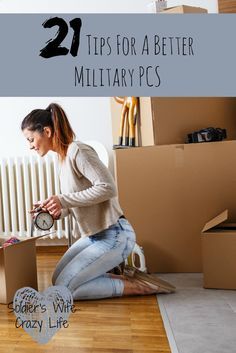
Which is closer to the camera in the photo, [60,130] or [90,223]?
[60,130]

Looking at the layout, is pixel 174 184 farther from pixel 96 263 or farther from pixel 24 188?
pixel 24 188

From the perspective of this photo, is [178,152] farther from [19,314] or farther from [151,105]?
[19,314]

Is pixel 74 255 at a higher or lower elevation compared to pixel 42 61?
lower

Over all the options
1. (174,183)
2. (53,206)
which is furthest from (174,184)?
(53,206)

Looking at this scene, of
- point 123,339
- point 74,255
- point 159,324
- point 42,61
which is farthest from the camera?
point 74,255

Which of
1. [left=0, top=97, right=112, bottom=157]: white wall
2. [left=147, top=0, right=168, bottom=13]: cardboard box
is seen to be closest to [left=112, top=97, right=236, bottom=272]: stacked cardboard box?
[left=147, top=0, right=168, bottom=13]: cardboard box

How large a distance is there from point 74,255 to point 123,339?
49 cm

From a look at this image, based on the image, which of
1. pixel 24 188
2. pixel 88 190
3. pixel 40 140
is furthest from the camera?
pixel 24 188

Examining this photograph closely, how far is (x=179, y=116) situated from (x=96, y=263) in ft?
1.98

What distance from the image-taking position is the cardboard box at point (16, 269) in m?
1.14

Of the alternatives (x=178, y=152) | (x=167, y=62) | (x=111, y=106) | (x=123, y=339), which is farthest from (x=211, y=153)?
(x=167, y=62)

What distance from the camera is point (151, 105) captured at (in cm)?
151

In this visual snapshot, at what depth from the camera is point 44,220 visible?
1124 millimetres

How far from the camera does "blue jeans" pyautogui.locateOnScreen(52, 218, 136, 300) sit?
49.2 inches
